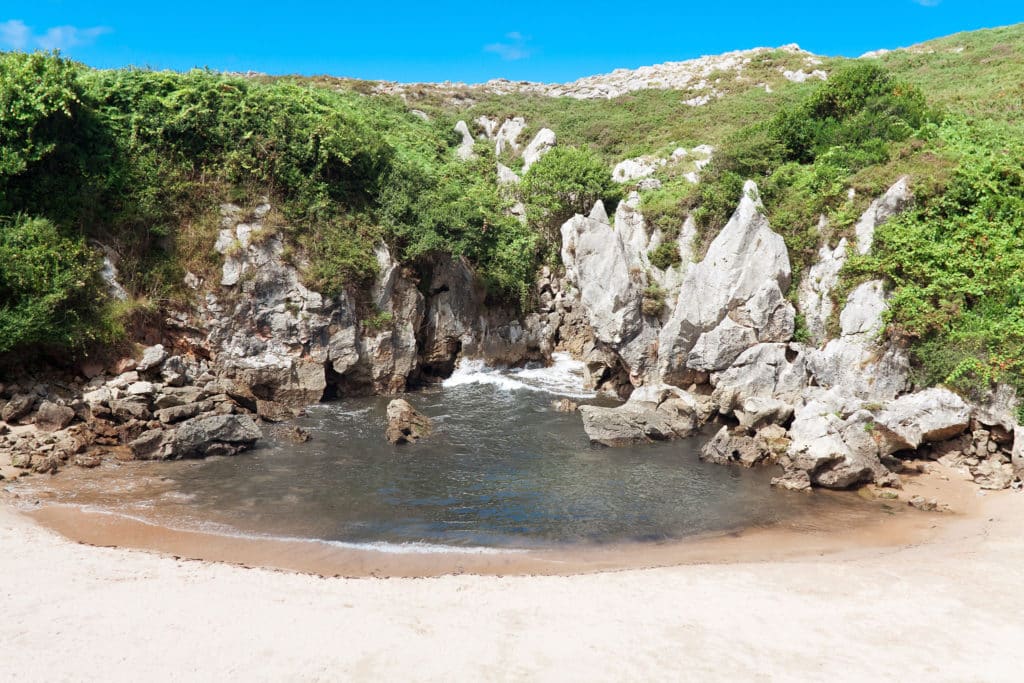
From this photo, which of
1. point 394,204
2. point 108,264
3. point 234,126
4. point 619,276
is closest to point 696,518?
point 619,276

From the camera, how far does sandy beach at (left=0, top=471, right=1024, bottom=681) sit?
835cm

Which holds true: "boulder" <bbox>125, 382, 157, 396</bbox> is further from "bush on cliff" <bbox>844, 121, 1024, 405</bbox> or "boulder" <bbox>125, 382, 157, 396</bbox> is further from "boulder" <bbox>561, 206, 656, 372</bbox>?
"bush on cliff" <bbox>844, 121, 1024, 405</bbox>

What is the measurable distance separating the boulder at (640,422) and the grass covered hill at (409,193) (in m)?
8.12

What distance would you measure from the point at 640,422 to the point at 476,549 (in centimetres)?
1008

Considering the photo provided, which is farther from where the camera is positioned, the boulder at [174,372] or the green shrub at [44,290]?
the boulder at [174,372]

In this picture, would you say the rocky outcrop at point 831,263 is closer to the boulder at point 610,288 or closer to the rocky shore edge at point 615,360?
the rocky shore edge at point 615,360

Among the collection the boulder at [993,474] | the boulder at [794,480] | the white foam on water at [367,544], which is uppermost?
the boulder at [993,474]

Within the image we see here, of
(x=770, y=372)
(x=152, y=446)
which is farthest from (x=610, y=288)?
(x=152, y=446)

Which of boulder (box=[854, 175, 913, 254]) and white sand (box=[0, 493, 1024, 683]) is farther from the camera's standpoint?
boulder (box=[854, 175, 913, 254])

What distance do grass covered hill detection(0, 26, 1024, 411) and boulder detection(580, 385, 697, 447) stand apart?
8121 mm

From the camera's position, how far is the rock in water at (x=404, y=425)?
67.2 ft

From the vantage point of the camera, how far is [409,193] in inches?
1209

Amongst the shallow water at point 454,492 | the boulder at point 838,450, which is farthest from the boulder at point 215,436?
the boulder at point 838,450

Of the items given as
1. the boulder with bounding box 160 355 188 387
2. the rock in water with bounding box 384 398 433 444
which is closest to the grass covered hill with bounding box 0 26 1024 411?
the boulder with bounding box 160 355 188 387
